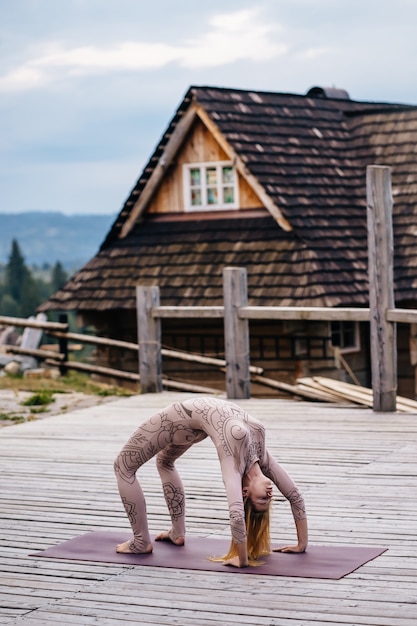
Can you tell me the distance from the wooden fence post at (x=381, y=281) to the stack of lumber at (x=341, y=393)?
0.82m

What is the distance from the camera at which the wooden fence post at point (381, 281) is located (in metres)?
11.8

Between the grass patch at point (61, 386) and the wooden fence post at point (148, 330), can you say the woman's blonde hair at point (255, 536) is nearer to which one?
the wooden fence post at point (148, 330)

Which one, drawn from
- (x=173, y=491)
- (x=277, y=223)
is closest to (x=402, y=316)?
(x=173, y=491)

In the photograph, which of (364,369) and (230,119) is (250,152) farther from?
(364,369)

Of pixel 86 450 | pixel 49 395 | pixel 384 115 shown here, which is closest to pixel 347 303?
pixel 384 115

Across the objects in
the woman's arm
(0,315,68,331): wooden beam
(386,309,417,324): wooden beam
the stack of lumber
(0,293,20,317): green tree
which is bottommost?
(0,293,20,317): green tree

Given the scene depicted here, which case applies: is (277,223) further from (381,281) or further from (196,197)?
(381,281)

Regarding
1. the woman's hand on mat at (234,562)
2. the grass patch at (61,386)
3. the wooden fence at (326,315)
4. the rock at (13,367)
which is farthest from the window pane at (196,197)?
the woman's hand on mat at (234,562)

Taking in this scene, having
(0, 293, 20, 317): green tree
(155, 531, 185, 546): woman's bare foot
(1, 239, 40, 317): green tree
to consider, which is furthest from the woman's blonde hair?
(0, 293, 20, 317): green tree

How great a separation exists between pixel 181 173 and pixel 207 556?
1690 cm

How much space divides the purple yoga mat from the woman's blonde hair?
0.05 meters

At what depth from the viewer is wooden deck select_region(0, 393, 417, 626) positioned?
6031 mm

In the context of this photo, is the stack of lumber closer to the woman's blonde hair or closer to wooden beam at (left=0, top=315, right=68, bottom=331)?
wooden beam at (left=0, top=315, right=68, bottom=331)

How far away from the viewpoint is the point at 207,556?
6.95 metres
